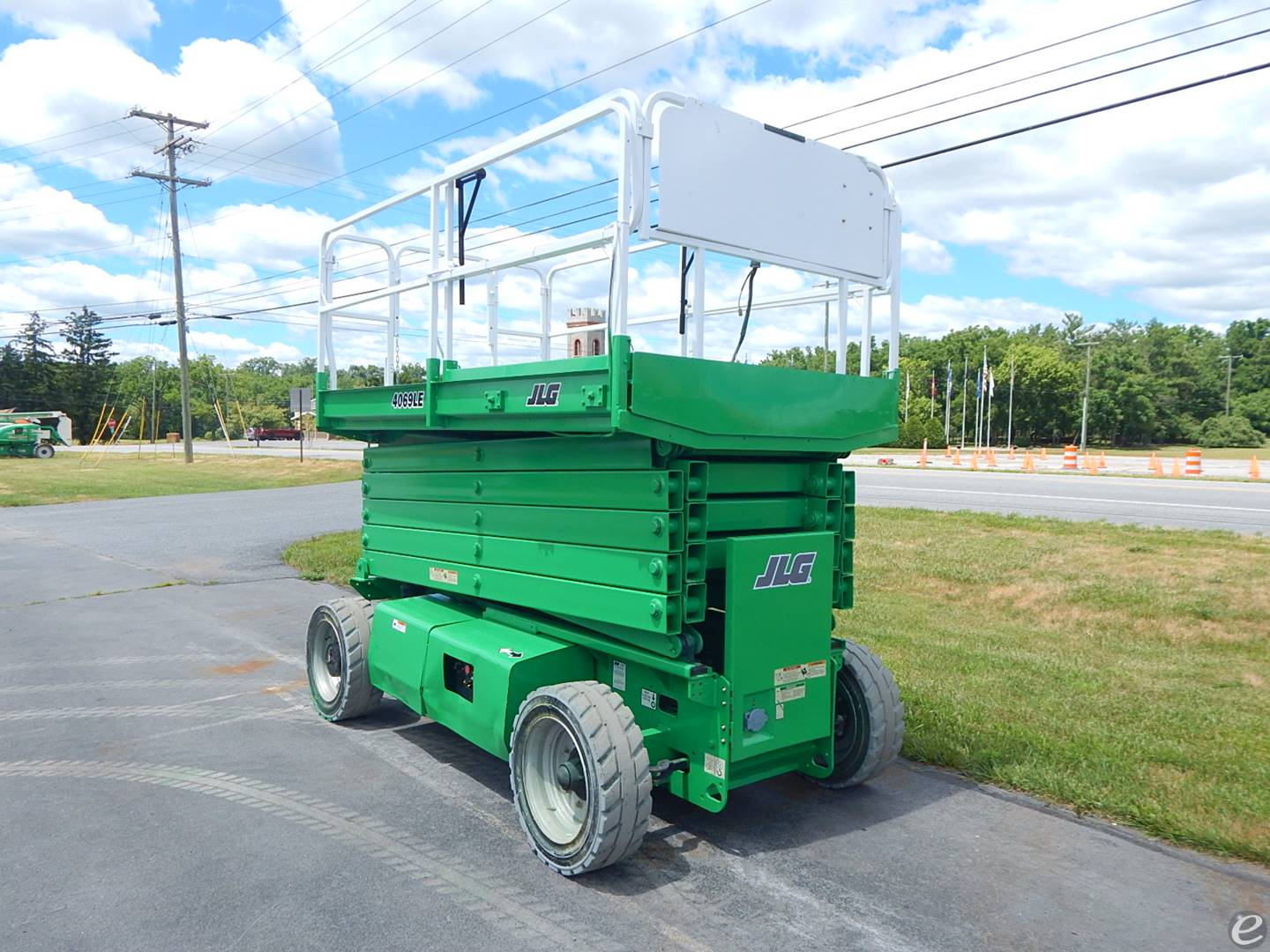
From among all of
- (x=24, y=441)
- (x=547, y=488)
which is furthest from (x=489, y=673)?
(x=24, y=441)

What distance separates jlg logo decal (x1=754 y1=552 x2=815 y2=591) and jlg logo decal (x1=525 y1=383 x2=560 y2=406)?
1.21 metres

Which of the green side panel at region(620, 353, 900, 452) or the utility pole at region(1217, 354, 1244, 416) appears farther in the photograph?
the utility pole at region(1217, 354, 1244, 416)

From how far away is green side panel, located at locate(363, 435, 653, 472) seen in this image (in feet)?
13.9

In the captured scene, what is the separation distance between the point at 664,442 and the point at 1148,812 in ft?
9.67

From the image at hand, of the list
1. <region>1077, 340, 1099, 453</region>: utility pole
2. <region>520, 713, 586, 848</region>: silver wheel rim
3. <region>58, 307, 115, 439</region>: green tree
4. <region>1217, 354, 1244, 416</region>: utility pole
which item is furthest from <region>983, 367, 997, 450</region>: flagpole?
<region>58, 307, 115, 439</region>: green tree

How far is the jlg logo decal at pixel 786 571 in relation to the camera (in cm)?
428

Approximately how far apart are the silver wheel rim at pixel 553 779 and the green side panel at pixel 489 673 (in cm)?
25

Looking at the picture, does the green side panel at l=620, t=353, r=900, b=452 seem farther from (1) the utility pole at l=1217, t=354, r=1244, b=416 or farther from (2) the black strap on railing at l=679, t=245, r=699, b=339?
(1) the utility pole at l=1217, t=354, r=1244, b=416

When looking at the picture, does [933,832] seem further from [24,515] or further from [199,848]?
[24,515]

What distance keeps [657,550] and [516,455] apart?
125 cm

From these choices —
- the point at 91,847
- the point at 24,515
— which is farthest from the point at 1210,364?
the point at 91,847

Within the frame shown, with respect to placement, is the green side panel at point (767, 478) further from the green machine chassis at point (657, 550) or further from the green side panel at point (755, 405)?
the green side panel at point (755, 405)

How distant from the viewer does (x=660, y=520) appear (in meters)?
4.04

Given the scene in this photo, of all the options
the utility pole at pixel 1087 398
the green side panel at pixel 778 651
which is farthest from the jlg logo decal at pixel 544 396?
the utility pole at pixel 1087 398
